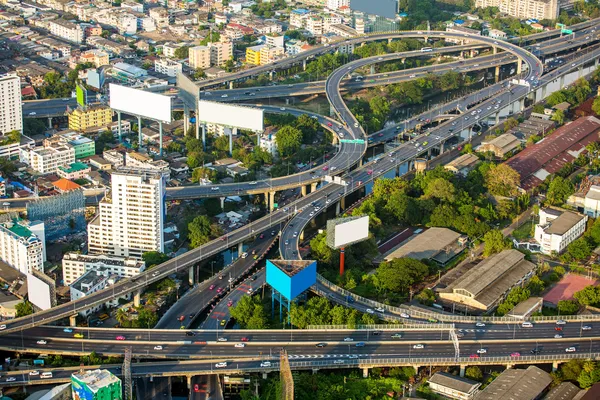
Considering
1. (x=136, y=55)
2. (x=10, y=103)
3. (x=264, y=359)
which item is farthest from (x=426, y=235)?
(x=136, y=55)

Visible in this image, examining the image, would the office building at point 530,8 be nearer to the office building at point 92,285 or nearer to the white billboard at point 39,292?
the office building at point 92,285

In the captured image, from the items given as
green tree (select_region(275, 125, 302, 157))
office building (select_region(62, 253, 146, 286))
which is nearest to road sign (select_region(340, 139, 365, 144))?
green tree (select_region(275, 125, 302, 157))

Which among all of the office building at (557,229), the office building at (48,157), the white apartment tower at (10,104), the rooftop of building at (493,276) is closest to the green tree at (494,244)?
the rooftop of building at (493,276)

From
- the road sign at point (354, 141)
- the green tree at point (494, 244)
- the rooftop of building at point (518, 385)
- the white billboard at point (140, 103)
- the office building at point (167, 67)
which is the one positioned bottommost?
the rooftop of building at point (518, 385)

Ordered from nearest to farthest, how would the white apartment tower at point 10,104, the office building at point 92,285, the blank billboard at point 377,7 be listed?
the office building at point 92,285
the white apartment tower at point 10,104
the blank billboard at point 377,7

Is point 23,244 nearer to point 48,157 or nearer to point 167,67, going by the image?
point 48,157

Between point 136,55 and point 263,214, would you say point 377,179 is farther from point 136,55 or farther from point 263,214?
point 136,55

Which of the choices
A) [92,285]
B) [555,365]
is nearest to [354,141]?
[92,285]

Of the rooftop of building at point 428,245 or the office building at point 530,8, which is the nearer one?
the rooftop of building at point 428,245
